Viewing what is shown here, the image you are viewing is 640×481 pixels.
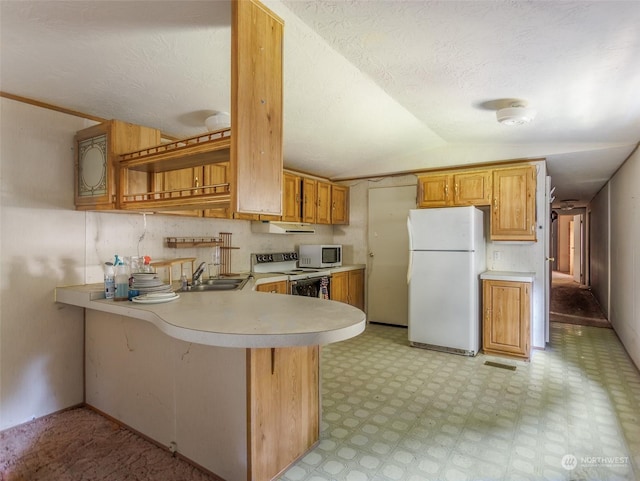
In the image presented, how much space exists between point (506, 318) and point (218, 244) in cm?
326

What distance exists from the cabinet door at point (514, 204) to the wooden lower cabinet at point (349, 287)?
197 centimetres

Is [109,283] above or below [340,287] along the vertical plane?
above

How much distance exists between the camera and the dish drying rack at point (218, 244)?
3.36 metres

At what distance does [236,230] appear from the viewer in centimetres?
416

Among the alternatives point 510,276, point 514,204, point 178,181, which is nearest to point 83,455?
point 178,181

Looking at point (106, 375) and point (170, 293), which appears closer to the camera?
point (170, 293)

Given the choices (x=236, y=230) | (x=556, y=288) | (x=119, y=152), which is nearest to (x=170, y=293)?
(x=119, y=152)

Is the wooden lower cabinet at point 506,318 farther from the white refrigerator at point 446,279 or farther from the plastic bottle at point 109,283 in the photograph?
the plastic bottle at point 109,283

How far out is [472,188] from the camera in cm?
424

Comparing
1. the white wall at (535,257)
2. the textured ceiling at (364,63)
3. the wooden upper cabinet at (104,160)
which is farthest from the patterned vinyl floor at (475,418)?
the textured ceiling at (364,63)

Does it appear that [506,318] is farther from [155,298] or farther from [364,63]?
[155,298]

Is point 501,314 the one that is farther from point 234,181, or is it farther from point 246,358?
point 234,181

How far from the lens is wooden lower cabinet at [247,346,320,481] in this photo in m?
1.72

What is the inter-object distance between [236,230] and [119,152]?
1.84 m
